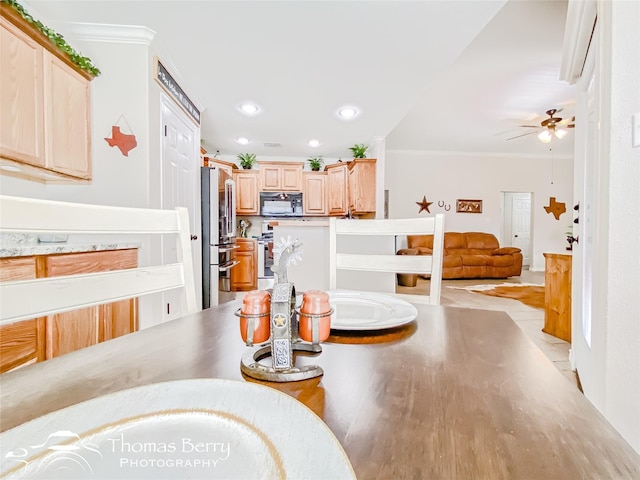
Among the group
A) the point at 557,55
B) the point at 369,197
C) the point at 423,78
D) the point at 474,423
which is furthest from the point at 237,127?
the point at 474,423

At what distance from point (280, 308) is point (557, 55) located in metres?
3.76

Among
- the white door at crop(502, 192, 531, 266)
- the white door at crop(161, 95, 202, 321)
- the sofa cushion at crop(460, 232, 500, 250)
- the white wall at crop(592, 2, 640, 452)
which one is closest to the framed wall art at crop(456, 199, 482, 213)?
Answer: the sofa cushion at crop(460, 232, 500, 250)

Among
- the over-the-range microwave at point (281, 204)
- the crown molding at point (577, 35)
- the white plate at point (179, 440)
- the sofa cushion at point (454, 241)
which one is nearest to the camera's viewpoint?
the white plate at point (179, 440)

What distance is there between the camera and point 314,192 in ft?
18.6

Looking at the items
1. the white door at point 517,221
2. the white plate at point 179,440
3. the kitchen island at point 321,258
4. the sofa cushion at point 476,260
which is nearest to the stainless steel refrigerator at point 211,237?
the kitchen island at point 321,258

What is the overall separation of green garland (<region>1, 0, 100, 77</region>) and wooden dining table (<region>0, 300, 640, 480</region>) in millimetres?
2047

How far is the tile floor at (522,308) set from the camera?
2381 mm

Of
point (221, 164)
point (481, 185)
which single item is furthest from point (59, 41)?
point (481, 185)

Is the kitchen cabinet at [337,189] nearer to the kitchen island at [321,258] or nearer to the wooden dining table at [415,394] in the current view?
the kitchen island at [321,258]

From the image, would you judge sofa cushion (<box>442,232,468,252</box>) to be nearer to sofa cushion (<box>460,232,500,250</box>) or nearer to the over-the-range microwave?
sofa cushion (<box>460,232,500,250</box>)

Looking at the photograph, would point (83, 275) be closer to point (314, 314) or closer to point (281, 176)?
point (314, 314)

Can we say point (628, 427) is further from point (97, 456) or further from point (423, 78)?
point (423, 78)

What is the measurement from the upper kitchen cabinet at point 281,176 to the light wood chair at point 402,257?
4321mm

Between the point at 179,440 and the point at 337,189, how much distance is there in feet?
17.2
